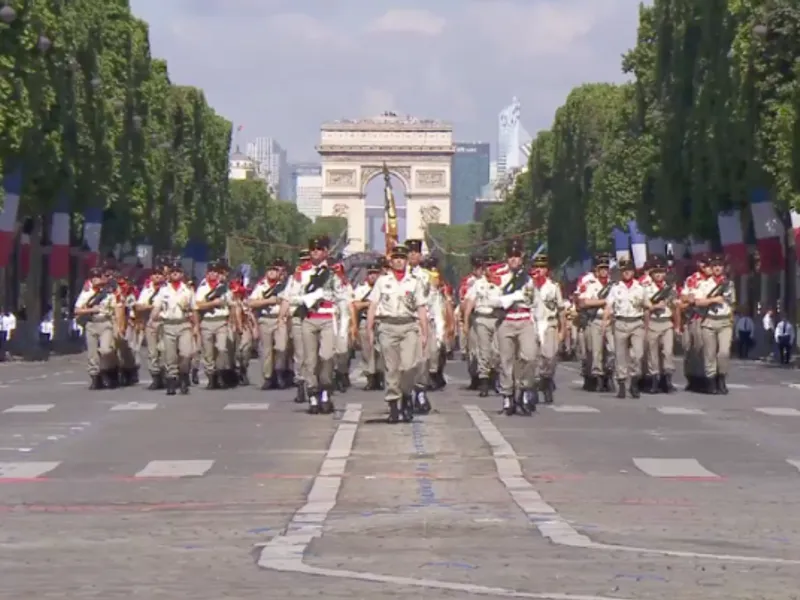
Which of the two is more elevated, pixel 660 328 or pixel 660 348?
pixel 660 328

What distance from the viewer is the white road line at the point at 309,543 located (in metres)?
10.5

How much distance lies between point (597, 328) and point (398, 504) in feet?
65.5

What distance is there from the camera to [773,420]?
1085 inches

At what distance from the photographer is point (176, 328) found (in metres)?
33.8

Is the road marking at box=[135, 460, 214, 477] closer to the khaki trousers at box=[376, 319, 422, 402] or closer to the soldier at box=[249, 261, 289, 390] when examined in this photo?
the khaki trousers at box=[376, 319, 422, 402]

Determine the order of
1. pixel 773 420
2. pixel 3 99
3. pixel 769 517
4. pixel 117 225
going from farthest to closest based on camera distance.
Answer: pixel 117 225 → pixel 3 99 → pixel 773 420 → pixel 769 517

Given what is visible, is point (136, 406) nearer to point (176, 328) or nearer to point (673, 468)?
point (176, 328)

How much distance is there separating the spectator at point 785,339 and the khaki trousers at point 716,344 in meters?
28.1

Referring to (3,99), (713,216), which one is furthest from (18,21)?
(713,216)

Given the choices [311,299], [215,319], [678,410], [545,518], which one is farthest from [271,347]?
[545,518]

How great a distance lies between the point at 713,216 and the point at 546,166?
55774 millimetres

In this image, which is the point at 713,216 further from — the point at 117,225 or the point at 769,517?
the point at 769,517

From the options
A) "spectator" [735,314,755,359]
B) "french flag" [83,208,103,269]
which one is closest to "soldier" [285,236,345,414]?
"spectator" [735,314,755,359]

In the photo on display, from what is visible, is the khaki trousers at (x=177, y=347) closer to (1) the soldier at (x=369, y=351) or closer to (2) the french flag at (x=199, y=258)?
(1) the soldier at (x=369, y=351)
